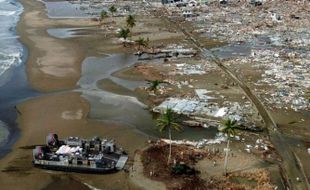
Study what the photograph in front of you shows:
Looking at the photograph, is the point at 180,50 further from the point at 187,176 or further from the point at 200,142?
the point at 187,176

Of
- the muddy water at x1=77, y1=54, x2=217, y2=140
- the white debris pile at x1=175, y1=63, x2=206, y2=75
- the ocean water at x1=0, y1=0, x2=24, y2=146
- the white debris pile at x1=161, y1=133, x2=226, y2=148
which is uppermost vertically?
the white debris pile at x1=175, y1=63, x2=206, y2=75

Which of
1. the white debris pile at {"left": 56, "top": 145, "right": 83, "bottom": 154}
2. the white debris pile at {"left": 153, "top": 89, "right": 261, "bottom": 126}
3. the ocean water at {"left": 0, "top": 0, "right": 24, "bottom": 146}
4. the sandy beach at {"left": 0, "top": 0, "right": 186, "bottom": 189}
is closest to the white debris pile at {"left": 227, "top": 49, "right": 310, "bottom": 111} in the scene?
the white debris pile at {"left": 153, "top": 89, "right": 261, "bottom": 126}

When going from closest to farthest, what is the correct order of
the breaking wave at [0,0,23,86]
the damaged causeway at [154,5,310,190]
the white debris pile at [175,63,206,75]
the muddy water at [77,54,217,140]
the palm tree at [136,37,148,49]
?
1. the damaged causeway at [154,5,310,190]
2. the muddy water at [77,54,217,140]
3. the white debris pile at [175,63,206,75]
4. the breaking wave at [0,0,23,86]
5. the palm tree at [136,37,148,49]

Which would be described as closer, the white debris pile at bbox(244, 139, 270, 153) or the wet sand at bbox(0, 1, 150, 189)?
the wet sand at bbox(0, 1, 150, 189)

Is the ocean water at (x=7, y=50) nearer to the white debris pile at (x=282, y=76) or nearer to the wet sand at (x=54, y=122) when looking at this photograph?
the wet sand at (x=54, y=122)

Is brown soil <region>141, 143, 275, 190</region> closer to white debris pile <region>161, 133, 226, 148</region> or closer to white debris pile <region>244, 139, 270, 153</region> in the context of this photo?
white debris pile <region>161, 133, 226, 148</region>

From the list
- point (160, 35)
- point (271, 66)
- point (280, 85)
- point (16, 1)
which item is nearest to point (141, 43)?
point (160, 35)

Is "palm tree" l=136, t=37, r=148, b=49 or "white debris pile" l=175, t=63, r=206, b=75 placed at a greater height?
"palm tree" l=136, t=37, r=148, b=49
